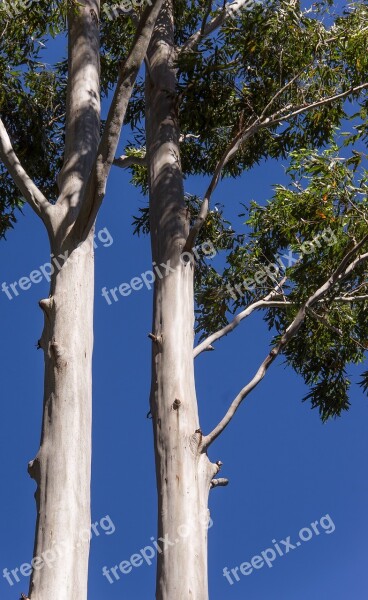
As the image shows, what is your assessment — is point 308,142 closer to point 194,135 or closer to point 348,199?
point 194,135

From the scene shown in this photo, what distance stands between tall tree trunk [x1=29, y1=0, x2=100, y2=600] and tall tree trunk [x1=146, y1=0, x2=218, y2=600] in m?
1.12

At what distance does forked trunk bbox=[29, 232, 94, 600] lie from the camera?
16.2ft

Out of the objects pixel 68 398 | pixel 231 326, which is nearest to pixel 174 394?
pixel 231 326

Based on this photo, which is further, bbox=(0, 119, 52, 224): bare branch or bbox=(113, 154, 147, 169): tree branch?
bbox=(113, 154, 147, 169): tree branch

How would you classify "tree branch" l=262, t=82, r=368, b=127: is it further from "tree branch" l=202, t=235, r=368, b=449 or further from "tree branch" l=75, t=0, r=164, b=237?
"tree branch" l=75, t=0, r=164, b=237

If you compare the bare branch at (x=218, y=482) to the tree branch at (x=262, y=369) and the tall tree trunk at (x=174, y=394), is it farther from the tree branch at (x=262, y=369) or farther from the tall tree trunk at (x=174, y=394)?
the tree branch at (x=262, y=369)

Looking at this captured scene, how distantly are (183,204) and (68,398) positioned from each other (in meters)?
3.22

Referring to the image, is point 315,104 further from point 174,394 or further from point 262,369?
point 174,394

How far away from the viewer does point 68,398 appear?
5.52m

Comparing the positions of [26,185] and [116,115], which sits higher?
[26,185]

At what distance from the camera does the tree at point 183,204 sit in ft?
18.9

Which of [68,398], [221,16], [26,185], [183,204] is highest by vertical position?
[221,16]

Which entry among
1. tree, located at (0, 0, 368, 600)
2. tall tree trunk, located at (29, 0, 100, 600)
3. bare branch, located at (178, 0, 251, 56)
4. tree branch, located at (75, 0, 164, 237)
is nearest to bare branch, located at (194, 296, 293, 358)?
tree, located at (0, 0, 368, 600)

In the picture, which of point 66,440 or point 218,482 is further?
point 218,482
